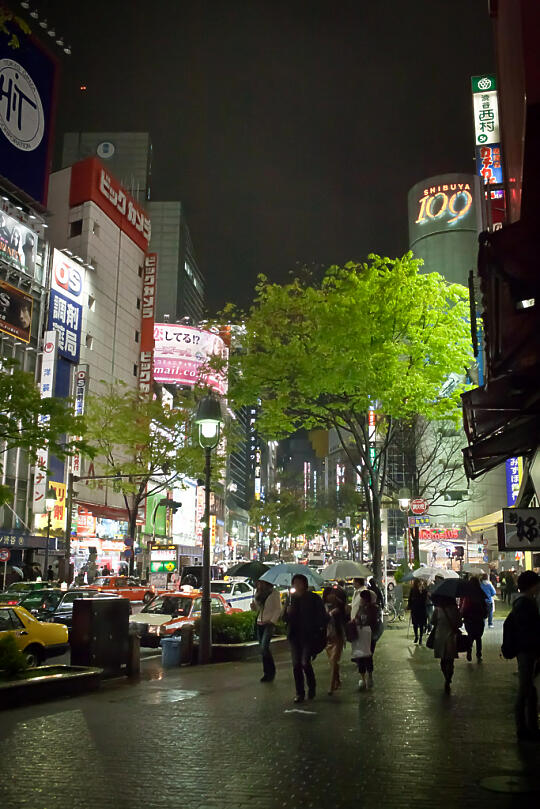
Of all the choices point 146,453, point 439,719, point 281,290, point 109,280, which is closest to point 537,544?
point 439,719

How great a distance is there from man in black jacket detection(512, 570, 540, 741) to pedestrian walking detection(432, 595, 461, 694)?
11.7ft

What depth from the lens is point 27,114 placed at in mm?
51125

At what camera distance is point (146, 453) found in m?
44.0

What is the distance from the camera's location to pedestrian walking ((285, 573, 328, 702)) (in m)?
11.4

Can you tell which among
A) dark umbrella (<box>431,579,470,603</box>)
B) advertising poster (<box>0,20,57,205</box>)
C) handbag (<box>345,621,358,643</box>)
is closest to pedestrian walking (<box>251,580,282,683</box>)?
handbag (<box>345,621,358,643</box>)

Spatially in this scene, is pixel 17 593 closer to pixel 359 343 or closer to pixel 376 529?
pixel 376 529

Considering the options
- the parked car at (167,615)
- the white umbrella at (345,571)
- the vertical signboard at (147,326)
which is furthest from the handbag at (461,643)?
the vertical signboard at (147,326)

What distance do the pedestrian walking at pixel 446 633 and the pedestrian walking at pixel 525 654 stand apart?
141 inches

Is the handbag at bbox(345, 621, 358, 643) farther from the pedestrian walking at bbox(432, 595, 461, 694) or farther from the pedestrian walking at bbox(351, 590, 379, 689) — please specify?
the pedestrian walking at bbox(432, 595, 461, 694)

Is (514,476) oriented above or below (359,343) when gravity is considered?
below

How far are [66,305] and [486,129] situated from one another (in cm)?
3421

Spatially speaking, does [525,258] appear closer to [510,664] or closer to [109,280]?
[510,664]

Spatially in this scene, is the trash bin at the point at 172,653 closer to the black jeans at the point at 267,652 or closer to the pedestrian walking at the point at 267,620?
the pedestrian walking at the point at 267,620

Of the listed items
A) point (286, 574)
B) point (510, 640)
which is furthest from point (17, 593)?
point (510, 640)
